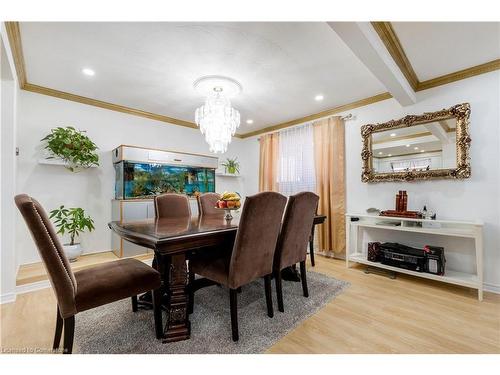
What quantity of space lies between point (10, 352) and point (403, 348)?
7.98 feet

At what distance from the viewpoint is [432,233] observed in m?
2.31

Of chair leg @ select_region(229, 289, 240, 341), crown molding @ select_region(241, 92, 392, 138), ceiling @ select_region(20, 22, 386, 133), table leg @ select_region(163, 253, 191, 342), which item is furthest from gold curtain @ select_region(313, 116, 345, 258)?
table leg @ select_region(163, 253, 191, 342)

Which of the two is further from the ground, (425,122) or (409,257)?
(425,122)

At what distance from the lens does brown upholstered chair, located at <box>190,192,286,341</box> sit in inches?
58.4

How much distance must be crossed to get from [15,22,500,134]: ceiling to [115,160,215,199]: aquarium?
3.45 ft

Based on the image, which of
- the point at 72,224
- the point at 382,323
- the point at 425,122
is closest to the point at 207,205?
the point at 72,224

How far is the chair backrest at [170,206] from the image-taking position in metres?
2.60

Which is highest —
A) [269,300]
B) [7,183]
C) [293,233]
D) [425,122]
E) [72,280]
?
[425,122]

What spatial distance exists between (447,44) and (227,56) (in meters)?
1.98

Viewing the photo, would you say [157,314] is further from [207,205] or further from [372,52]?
[372,52]

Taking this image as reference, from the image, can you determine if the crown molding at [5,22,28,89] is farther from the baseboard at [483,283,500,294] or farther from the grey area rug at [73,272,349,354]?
the baseboard at [483,283,500,294]

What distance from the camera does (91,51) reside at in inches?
80.9
